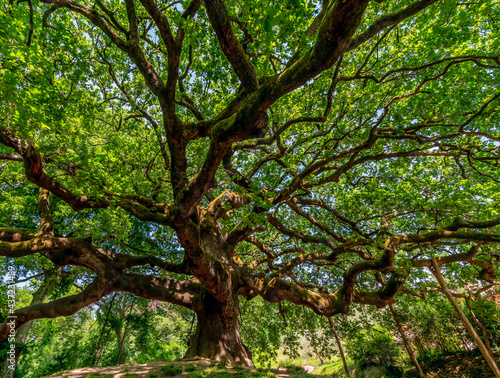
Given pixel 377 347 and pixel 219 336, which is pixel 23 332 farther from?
pixel 377 347

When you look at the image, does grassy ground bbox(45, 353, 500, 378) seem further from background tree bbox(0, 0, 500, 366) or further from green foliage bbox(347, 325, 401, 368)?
background tree bbox(0, 0, 500, 366)

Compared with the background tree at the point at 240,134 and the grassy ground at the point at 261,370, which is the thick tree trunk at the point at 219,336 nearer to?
the background tree at the point at 240,134

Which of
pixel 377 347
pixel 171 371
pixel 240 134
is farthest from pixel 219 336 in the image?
pixel 377 347

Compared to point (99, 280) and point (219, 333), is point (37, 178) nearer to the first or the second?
point (99, 280)

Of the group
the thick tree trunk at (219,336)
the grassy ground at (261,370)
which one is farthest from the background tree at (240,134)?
the grassy ground at (261,370)

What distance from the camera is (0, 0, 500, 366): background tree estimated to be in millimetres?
4164

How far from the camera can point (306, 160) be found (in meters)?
9.68

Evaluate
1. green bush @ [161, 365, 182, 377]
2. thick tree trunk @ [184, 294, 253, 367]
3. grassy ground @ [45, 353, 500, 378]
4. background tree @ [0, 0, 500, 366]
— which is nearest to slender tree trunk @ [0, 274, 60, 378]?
background tree @ [0, 0, 500, 366]

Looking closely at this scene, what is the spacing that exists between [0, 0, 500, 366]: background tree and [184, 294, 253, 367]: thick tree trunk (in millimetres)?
53

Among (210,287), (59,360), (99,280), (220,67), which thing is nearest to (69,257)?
(99,280)

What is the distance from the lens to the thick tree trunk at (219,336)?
21.3 feet

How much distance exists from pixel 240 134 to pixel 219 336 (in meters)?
6.29

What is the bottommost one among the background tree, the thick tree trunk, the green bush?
the green bush

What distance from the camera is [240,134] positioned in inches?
154
